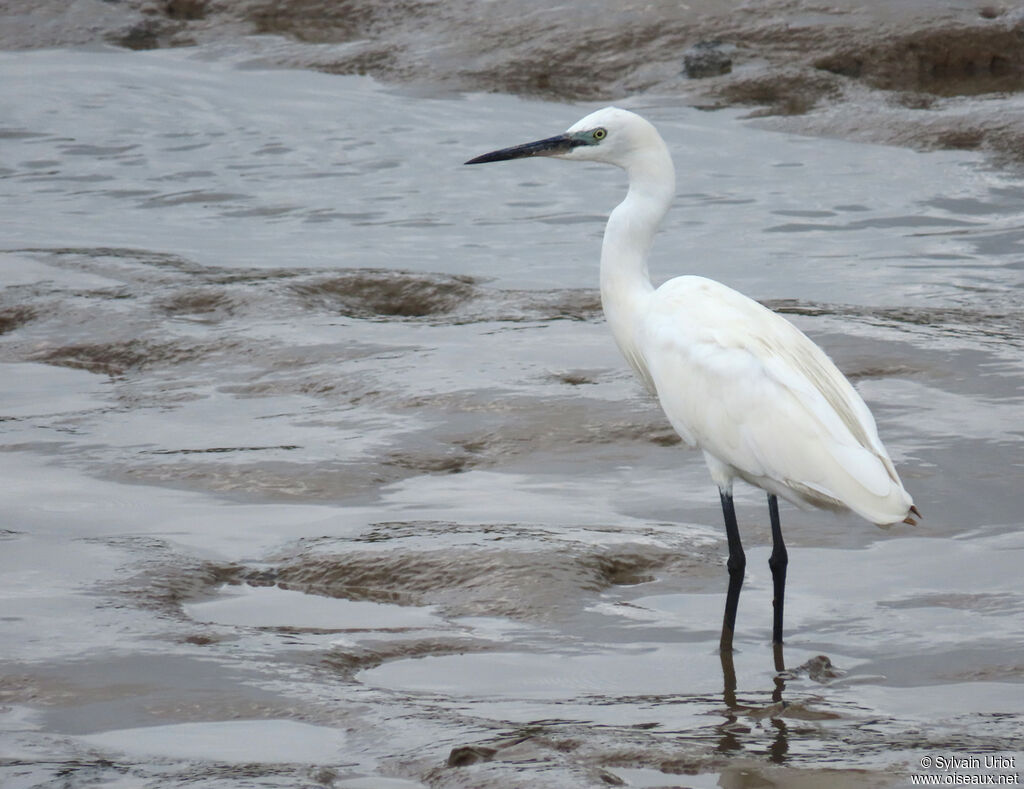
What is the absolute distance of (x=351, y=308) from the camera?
829cm

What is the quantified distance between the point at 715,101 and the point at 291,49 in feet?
14.6

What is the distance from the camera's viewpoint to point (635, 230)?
5008 mm

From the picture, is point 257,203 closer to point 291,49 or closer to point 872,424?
point 291,49

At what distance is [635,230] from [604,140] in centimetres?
35

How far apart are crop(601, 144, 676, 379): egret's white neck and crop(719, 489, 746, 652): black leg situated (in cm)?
80

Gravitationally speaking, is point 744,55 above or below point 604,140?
above

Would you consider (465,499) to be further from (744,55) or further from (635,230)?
(744,55)

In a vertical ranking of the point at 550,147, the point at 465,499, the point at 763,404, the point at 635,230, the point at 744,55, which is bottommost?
the point at 465,499

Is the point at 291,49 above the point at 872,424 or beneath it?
above

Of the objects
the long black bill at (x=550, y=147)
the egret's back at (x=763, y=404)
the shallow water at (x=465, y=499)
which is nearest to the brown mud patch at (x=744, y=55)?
the shallow water at (x=465, y=499)

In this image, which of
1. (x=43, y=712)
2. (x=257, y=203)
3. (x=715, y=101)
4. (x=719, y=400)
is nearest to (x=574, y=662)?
(x=719, y=400)

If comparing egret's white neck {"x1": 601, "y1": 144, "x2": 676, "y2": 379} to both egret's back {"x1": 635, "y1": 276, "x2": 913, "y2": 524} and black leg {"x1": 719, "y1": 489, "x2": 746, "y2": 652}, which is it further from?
black leg {"x1": 719, "y1": 489, "x2": 746, "y2": 652}

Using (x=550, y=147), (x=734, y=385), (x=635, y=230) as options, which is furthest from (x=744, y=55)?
(x=734, y=385)

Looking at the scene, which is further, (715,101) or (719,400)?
(715,101)
